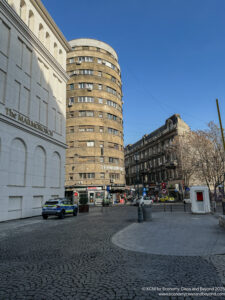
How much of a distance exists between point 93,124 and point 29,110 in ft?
85.6

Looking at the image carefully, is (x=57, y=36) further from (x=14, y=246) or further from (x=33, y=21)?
(x=14, y=246)

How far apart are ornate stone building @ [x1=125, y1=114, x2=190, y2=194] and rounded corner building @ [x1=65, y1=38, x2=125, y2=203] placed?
6628 millimetres

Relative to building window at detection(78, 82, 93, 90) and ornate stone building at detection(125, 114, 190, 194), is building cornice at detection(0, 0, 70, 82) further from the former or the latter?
ornate stone building at detection(125, 114, 190, 194)

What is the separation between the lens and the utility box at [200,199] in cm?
1938

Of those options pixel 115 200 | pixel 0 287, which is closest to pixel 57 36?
pixel 0 287

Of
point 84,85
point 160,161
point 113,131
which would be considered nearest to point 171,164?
point 160,161

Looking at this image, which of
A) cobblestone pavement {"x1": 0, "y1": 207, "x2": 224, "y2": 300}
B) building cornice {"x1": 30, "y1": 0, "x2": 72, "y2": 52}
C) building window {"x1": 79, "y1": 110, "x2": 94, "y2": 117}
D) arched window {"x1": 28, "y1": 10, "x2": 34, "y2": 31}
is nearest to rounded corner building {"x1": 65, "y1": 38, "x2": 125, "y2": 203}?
building window {"x1": 79, "y1": 110, "x2": 94, "y2": 117}

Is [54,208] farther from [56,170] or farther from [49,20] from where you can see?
[49,20]

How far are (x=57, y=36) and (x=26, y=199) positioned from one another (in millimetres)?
20575

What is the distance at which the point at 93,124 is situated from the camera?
4716 cm

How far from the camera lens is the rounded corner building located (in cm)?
4562

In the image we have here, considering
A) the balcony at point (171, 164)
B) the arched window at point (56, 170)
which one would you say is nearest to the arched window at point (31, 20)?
the arched window at point (56, 170)

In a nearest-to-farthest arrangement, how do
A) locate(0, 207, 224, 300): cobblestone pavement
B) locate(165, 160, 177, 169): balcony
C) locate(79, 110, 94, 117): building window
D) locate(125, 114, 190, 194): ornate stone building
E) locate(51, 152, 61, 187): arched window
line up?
locate(0, 207, 224, 300): cobblestone pavement
locate(51, 152, 61, 187): arched window
locate(79, 110, 94, 117): building window
locate(165, 160, 177, 169): balcony
locate(125, 114, 190, 194): ornate stone building

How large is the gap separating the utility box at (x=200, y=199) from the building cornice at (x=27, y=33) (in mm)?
20592
